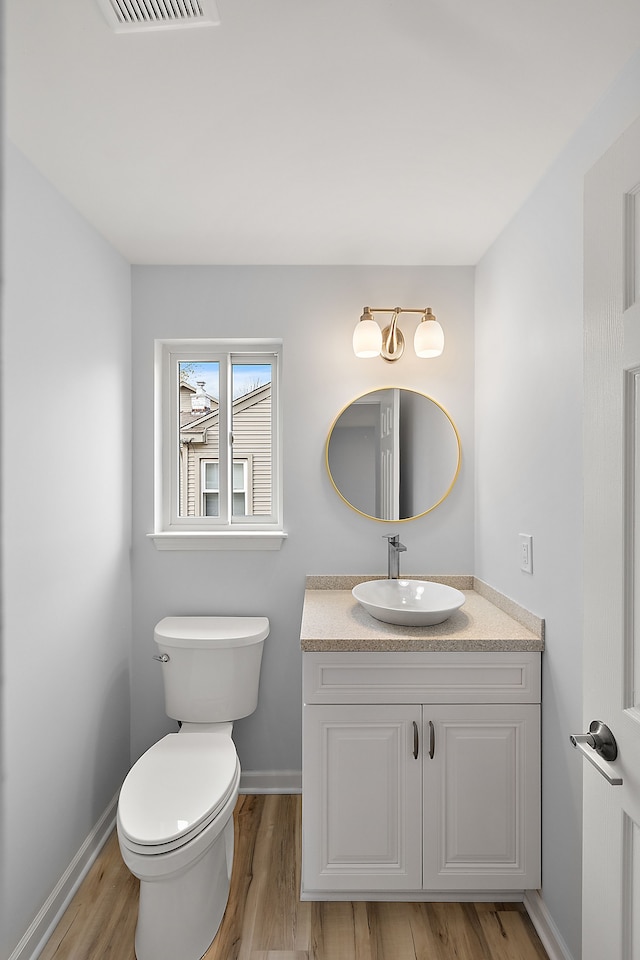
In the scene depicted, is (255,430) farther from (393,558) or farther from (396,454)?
(393,558)

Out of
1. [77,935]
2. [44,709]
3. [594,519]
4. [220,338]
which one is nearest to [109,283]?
[220,338]

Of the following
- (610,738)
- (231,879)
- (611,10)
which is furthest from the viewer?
(231,879)

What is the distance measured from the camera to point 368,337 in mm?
2449

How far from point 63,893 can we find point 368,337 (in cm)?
224

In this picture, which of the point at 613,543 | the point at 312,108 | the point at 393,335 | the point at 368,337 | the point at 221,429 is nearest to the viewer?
the point at 613,543

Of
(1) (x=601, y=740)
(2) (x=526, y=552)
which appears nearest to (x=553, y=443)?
(2) (x=526, y=552)

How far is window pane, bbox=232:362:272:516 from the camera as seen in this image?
276 cm

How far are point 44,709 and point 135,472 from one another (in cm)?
107

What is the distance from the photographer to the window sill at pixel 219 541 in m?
2.58

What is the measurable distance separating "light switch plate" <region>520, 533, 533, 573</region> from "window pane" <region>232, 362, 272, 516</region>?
46.3 inches

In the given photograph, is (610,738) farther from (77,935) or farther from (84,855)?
(84,855)

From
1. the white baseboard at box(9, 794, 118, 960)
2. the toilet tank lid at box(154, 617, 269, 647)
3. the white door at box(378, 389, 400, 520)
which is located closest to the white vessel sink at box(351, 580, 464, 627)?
the white door at box(378, 389, 400, 520)

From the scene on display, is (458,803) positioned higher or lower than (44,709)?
lower

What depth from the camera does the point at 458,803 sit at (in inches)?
75.0
